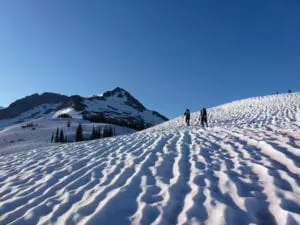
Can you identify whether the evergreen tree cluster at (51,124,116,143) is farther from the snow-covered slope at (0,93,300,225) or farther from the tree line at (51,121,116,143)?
the snow-covered slope at (0,93,300,225)

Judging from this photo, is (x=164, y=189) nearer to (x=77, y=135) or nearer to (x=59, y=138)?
(x=59, y=138)

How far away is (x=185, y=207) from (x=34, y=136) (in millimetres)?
80266

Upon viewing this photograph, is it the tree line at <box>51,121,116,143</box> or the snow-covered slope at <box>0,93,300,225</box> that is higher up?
the tree line at <box>51,121,116,143</box>

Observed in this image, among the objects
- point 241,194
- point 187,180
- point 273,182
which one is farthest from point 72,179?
point 273,182

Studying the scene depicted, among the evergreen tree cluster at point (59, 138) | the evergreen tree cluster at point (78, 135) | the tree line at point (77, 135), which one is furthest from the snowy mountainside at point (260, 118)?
the tree line at point (77, 135)

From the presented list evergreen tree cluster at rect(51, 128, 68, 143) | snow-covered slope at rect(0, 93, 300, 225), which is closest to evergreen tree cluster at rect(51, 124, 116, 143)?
evergreen tree cluster at rect(51, 128, 68, 143)

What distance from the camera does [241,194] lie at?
533cm

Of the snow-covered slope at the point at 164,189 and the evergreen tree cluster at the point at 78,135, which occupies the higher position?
the evergreen tree cluster at the point at 78,135

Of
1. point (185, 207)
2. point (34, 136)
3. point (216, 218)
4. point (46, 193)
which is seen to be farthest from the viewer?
point (34, 136)

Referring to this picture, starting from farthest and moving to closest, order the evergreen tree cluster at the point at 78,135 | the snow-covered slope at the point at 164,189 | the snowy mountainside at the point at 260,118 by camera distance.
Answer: the evergreen tree cluster at the point at 78,135 → the snowy mountainside at the point at 260,118 → the snow-covered slope at the point at 164,189

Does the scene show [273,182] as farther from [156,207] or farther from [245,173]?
[156,207]

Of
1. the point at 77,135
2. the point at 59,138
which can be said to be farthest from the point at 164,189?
the point at 77,135

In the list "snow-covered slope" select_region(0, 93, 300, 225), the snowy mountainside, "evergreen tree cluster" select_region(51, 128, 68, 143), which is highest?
the snowy mountainside

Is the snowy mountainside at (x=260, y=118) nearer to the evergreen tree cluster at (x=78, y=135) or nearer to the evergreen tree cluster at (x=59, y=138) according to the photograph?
the evergreen tree cluster at (x=59, y=138)
